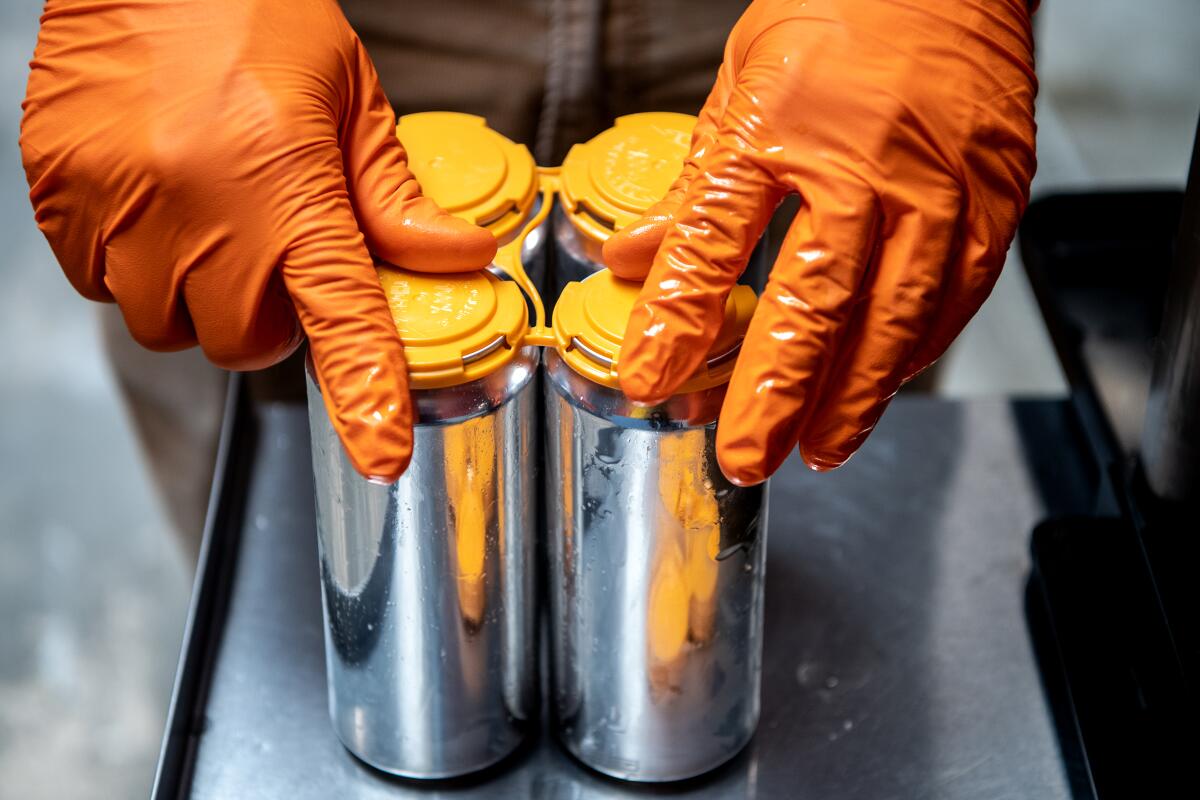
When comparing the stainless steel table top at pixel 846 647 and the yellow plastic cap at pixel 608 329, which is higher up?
the yellow plastic cap at pixel 608 329

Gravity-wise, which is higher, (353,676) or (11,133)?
(353,676)

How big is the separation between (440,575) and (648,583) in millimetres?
120

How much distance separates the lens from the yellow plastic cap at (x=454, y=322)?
2.27 feet

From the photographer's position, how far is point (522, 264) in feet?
2.69

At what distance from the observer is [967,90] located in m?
0.77

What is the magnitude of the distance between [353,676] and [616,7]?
670mm

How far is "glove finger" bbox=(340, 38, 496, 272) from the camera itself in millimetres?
745

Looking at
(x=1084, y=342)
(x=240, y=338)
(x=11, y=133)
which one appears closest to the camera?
(x=240, y=338)

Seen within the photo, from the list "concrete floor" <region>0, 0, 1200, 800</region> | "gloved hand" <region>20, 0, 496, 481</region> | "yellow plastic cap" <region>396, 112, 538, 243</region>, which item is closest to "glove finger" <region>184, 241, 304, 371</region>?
"gloved hand" <region>20, 0, 496, 481</region>

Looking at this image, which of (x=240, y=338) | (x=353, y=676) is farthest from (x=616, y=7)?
(x=353, y=676)

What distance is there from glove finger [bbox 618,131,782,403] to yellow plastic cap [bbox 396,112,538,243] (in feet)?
0.42

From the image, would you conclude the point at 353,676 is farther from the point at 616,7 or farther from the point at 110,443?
the point at 110,443

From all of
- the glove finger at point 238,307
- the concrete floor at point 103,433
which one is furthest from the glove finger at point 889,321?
the concrete floor at point 103,433

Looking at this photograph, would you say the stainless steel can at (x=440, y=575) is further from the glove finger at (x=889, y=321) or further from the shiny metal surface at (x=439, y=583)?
the glove finger at (x=889, y=321)
